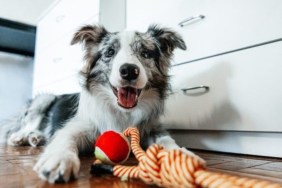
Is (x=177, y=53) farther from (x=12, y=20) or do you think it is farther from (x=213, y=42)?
(x=12, y=20)

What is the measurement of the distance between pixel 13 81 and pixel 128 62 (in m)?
2.86

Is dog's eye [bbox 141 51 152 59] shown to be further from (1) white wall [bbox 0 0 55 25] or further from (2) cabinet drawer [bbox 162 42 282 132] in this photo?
(1) white wall [bbox 0 0 55 25]

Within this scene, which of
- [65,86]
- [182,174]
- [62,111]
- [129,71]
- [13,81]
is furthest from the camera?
[13,81]

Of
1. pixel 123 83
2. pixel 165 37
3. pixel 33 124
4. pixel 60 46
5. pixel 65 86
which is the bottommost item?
pixel 33 124

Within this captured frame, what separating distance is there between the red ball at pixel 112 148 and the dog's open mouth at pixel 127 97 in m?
0.34

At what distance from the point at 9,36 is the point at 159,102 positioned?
254 cm

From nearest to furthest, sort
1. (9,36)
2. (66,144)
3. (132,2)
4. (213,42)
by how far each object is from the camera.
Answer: (66,144), (213,42), (132,2), (9,36)

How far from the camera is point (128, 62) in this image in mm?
1254

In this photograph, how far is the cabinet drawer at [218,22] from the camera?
1244 mm

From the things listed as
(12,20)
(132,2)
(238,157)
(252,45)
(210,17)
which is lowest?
(238,157)

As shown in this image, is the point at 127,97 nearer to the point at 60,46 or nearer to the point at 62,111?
the point at 62,111

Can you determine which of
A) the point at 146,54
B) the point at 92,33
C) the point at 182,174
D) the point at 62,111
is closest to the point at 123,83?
the point at 146,54

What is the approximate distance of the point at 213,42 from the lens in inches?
58.4

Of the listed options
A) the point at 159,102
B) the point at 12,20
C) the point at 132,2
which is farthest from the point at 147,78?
the point at 12,20
